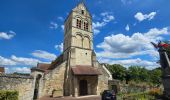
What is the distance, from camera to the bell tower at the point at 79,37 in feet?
86.0

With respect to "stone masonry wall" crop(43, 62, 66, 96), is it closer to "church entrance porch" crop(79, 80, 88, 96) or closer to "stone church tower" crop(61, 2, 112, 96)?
"stone church tower" crop(61, 2, 112, 96)

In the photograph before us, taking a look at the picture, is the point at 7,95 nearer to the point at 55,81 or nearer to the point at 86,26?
the point at 55,81

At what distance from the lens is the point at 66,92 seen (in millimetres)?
24922

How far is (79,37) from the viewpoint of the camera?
27.8m

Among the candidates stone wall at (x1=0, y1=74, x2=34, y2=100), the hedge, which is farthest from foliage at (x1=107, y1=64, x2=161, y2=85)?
the hedge

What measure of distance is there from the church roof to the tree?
22.4 metres

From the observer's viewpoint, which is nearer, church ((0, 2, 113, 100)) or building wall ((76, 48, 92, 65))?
church ((0, 2, 113, 100))

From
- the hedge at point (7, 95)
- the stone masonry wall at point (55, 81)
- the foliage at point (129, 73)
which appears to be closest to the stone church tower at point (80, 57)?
the stone masonry wall at point (55, 81)

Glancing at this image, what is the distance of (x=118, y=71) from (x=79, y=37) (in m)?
23.8

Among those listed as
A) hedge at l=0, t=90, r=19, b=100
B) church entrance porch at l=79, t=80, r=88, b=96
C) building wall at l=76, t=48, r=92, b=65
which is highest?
building wall at l=76, t=48, r=92, b=65

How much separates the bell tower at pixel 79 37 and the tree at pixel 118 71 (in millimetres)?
21713

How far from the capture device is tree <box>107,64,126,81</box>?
46.6m

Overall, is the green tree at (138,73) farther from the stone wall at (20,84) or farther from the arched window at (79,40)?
the stone wall at (20,84)

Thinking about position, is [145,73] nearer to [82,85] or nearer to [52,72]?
[82,85]
